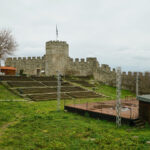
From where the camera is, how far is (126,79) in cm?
4025

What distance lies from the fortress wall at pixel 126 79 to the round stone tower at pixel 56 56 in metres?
7.55

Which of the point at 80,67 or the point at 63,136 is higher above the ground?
the point at 80,67

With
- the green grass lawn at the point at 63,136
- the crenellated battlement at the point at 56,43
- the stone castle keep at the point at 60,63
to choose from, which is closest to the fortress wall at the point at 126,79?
the stone castle keep at the point at 60,63

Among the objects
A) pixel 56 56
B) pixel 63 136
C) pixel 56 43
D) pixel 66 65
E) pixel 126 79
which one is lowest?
pixel 63 136

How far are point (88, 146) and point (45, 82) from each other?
27.4 meters

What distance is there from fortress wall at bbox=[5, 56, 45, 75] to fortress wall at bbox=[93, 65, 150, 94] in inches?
501

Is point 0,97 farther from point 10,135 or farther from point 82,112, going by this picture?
point 10,135

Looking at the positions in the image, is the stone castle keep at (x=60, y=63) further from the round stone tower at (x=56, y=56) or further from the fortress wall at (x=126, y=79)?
the fortress wall at (x=126, y=79)

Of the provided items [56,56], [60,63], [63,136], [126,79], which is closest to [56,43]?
Result: [56,56]

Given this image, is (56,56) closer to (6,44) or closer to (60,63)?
(60,63)

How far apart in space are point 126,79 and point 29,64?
2247 cm

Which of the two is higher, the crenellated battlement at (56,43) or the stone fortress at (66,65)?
the crenellated battlement at (56,43)

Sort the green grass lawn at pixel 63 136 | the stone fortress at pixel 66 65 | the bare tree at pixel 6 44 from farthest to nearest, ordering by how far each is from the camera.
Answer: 1. the stone fortress at pixel 66 65
2. the bare tree at pixel 6 44
3. the green grass lawn at pixel 63 136

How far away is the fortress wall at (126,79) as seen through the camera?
121 feet
